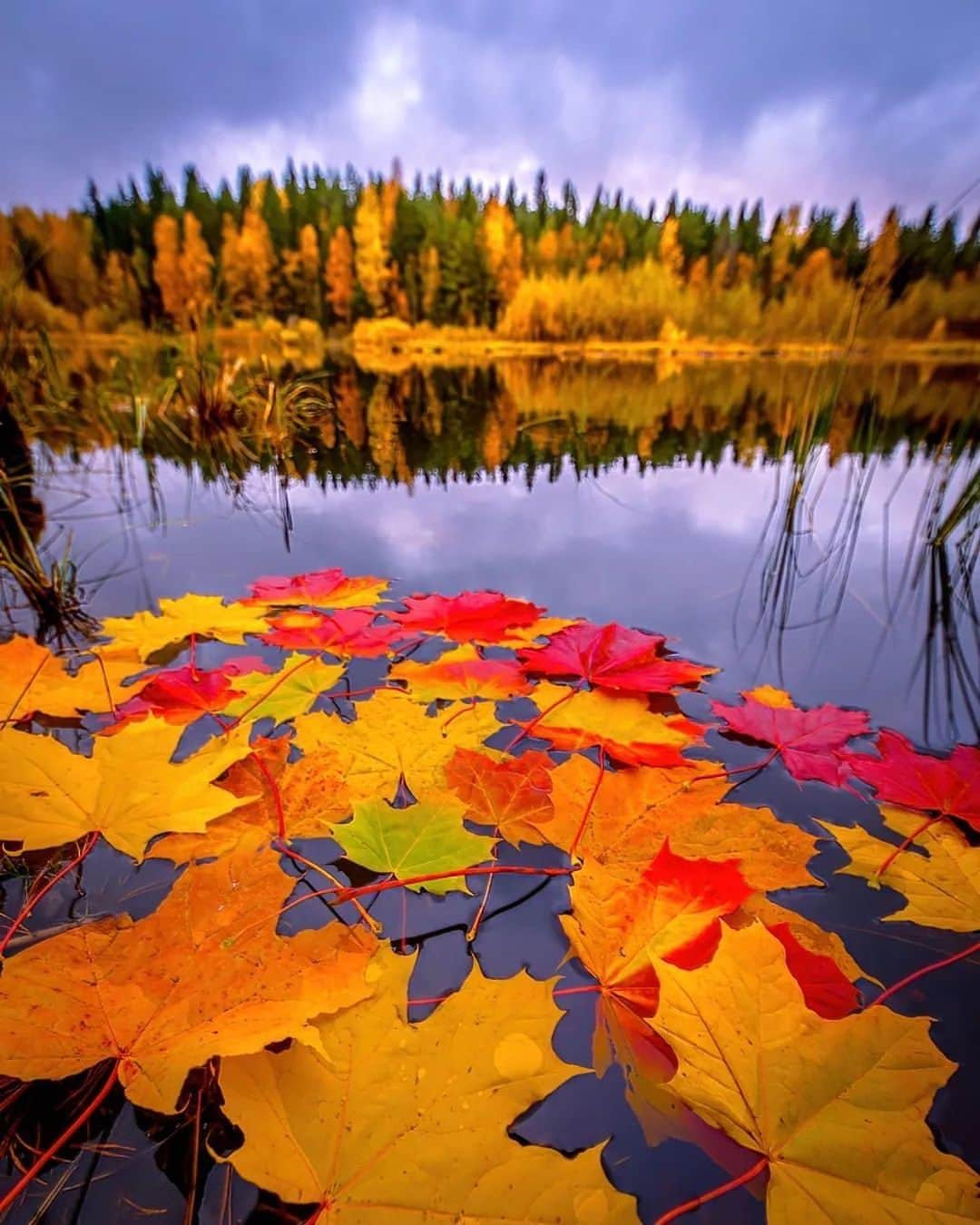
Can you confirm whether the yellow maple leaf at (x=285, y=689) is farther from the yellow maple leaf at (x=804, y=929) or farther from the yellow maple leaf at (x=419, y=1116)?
the yellow maple leaf at (x=804, y=929)

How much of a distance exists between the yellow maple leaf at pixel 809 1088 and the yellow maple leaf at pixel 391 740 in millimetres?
382

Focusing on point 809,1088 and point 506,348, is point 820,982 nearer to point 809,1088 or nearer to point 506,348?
point 809,1088

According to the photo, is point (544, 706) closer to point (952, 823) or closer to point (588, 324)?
point (952, 823)

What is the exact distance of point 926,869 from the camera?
0.64 meters

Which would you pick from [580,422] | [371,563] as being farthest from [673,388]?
[371,563]

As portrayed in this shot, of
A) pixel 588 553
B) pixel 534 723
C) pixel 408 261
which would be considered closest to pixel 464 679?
pixel 534 723

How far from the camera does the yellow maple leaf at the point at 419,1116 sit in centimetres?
34

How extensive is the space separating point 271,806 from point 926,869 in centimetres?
70

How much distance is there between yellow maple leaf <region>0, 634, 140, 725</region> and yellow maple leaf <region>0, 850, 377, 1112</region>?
48 centimetres

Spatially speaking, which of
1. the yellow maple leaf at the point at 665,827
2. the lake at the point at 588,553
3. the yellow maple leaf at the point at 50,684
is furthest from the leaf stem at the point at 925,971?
the yellow maple leaf at the point at 50,684

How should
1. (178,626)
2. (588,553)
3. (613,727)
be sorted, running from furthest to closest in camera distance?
1. (588,553)
2. (178,626)
3. (613,727)

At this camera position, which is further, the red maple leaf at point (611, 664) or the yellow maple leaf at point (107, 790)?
the red maple leaf at point (611, 664)

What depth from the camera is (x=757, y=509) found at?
2.24 meters

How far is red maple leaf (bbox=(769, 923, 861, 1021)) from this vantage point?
1.59ft
